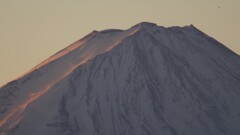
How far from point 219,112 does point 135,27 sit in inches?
937

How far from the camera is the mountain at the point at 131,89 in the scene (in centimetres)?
11600

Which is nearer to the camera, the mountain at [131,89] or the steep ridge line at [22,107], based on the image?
the mountain at [131,89]

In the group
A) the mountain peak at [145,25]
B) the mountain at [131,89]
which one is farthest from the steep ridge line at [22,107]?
the mountain peak at [145,25]

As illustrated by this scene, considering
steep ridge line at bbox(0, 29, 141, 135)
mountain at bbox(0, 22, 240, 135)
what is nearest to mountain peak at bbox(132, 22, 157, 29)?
mountain at bbox(0, 22, 240, 135)

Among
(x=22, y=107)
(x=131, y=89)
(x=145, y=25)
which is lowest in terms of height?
(x=131, y=89)

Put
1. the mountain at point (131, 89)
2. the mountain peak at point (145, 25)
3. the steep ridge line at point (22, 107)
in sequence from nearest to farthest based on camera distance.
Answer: the mountain at point (131, 89), the steep ridge line at point (22, 107), the mountain peak at point (145, 25)

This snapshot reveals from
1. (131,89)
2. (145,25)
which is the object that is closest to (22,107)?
(131,89)

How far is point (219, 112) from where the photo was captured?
12206cm

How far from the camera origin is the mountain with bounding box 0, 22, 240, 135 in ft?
381

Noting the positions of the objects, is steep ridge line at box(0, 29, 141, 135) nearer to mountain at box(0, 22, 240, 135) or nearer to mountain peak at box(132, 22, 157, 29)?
mountain at box(0, 22, 240, 135)

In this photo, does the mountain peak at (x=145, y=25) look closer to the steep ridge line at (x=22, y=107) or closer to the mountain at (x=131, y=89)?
the mountain at (x=131, y=89)

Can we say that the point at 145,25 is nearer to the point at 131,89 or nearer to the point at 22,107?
the point at 131,89

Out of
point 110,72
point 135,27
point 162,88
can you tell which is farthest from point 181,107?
point 135,27

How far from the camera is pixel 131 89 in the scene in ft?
402
